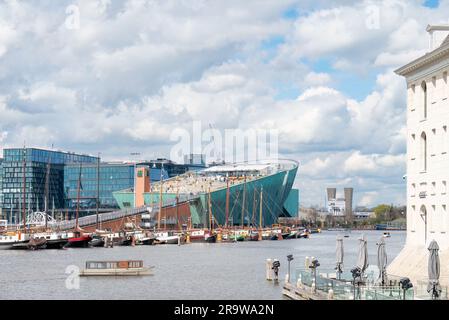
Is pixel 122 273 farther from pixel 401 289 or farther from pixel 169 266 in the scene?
pixel 401 289

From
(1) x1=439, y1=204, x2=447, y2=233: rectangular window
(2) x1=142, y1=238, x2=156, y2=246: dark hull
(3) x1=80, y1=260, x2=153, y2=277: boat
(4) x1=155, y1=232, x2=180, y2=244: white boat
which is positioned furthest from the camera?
(4) x1=155, y1=232, x2=180, y2=244: white boat

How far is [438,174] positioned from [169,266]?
43.5m

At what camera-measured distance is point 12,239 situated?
13188 cm

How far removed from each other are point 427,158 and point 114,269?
32367mm

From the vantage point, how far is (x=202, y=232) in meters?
160

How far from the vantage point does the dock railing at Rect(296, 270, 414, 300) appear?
3684cm

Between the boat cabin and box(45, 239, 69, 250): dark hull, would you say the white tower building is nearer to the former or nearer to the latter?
the boat cabin

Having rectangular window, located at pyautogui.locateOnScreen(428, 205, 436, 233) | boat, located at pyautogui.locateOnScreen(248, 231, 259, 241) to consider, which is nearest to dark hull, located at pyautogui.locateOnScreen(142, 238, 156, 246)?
boat, located at pyautogui.locateOnScreen(248, 231, 259, 241)

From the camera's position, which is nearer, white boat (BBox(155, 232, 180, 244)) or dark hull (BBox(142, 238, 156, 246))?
dark hull (BBox(142, 238, 156, 246))

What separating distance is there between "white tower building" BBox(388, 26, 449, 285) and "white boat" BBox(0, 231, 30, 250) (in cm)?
8988

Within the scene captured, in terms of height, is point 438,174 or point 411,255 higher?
point 438,174

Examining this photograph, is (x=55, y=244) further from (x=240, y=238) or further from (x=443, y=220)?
(x=443, y=220)
